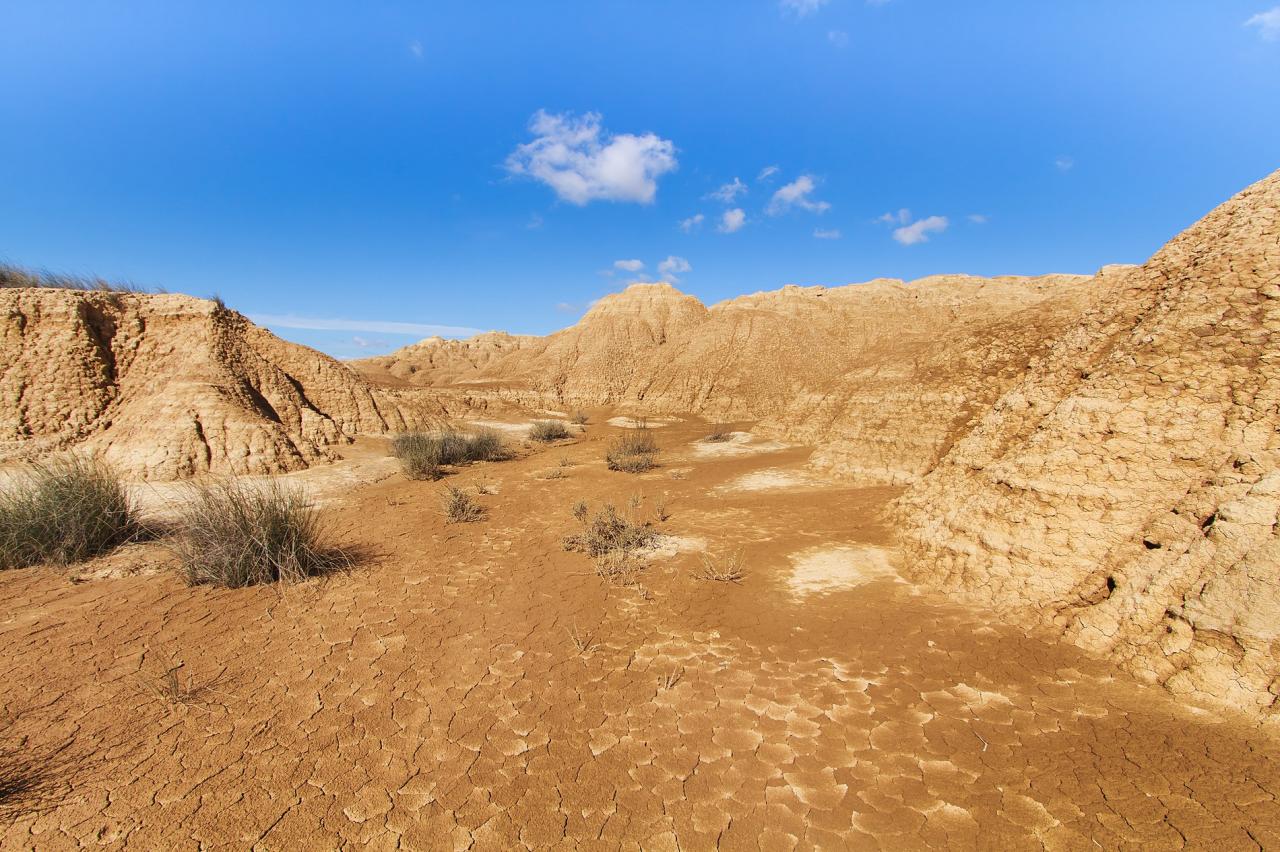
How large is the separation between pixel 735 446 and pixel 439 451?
26.9ft

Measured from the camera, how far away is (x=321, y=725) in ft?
10.1

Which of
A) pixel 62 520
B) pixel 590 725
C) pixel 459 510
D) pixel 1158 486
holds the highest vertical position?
pixel 1158 486

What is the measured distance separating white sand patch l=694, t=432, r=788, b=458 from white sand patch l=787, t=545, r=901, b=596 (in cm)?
770

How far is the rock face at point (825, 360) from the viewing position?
8.79 metres

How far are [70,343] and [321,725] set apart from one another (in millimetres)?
13878

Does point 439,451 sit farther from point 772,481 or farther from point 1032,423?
point 1032,423

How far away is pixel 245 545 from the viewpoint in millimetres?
4992

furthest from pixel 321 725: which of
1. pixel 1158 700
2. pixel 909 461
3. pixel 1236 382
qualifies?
pixel 909 461

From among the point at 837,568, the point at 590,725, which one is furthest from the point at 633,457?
the point at 590,725

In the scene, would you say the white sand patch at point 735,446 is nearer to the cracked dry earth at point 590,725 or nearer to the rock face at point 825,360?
the rock face at point 825,360

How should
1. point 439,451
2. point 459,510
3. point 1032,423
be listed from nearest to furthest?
point 1032,423 < point 459,510 < point 439,451

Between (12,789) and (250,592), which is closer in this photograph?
(12,789)

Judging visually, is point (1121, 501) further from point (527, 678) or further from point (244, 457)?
point (244, 457)

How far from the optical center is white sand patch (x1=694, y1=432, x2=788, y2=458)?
544 inches
